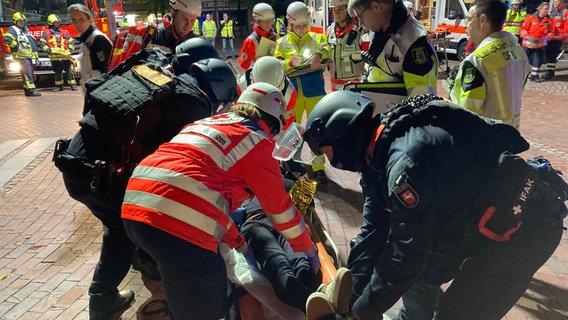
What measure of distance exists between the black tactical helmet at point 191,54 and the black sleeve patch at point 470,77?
1.71 m

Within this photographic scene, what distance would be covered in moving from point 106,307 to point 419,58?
8.89ft

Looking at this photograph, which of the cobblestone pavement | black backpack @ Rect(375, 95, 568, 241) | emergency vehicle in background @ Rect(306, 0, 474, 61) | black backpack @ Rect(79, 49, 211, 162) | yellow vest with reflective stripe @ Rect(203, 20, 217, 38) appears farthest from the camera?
yellow vest with reflective stripe @ Rect(203, 20, 217, 38)

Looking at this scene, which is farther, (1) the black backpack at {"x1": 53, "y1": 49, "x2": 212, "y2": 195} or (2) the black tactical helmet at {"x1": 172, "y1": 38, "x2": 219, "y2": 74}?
(2) the black tactical helmet at {"x1": 172, "y1": 38, "x2": 219, "y2": 74}

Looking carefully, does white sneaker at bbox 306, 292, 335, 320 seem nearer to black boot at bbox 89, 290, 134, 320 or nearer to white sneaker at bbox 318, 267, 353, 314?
white sneaker at bbox 318, 267, 353, 314

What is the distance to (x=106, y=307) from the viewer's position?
2639 mm

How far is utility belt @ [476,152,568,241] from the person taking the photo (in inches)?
68.6

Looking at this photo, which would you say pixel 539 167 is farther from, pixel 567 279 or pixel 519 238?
pixel 567 279

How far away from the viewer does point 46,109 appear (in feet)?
31.3

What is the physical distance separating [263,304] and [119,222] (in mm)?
970

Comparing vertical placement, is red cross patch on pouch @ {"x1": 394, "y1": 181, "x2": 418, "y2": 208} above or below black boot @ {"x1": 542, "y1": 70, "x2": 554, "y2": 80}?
above

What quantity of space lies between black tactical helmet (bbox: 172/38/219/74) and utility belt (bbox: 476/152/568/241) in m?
1.93

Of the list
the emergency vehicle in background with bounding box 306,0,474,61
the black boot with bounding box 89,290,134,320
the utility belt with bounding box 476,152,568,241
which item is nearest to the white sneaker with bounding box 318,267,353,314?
the utility belt with bounding box 476,152,568,241

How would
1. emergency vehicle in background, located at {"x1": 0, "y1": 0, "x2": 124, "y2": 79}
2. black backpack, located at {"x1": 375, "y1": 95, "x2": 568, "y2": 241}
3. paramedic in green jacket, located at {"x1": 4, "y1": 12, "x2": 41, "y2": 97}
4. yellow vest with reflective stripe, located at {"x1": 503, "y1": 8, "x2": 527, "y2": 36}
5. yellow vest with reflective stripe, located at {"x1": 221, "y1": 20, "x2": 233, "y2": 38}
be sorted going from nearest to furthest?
black backpack, located at {"x1": 375, "y1": 95, "x2": 568, "y2": 241} < paramedic in green jacket, located at {"x1": 4, "y1": 12, "x2": 41, "y2": 97} < emergency vehicle in background, located at {"x1": 0, "y1": 0, "x2": 124, "y2": 79} < yellow vest with reflective stripe, located at {"x1": 503, "y1": 8, "x2": 527, "y2": 36} < yellow vest with reflective stripe, located at {"x1": 221, "y1": 20, "x2": 233, "y2": 38}

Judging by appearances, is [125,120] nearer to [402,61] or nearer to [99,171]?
[99,171]
